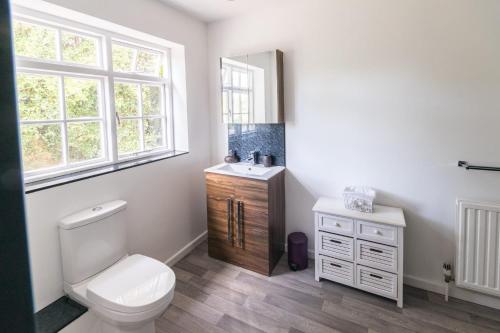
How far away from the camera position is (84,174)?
193 centimetres

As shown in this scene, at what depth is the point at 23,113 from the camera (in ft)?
5.65

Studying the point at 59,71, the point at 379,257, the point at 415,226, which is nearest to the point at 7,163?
the point at 59,71

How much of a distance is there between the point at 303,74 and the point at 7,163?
253 centimetres

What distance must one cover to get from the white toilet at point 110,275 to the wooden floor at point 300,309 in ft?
1.48

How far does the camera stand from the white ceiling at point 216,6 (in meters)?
2.46

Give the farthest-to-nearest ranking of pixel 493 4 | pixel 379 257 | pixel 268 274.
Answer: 1. pixel 268 274
2. pixel 379 257
3. pixel 493 4

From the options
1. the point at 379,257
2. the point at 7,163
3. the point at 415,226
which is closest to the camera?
the point at 7,163

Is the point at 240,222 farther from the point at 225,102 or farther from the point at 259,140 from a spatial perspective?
the point at 225,102

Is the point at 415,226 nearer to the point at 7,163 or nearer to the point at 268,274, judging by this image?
the point at 268,274

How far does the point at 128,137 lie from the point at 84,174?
2.06 ft

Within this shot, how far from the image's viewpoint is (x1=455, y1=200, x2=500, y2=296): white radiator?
1.90 m

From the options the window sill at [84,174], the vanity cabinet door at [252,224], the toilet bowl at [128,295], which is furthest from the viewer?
the vanity cabinet door at [252,224]

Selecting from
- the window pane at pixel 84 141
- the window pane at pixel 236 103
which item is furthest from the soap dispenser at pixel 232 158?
the window pane at pixel 84 141

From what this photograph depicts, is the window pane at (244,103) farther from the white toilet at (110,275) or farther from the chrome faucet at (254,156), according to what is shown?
the white toilet at (110,275)
